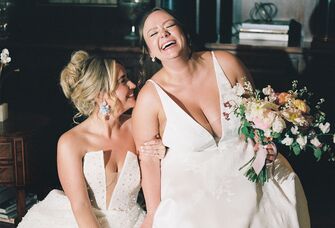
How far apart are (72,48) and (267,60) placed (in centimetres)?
114

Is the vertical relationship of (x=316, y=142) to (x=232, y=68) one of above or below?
below

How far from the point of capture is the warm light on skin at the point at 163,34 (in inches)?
95.3

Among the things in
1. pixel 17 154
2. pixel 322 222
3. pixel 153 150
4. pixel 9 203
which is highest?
pixel 153 150

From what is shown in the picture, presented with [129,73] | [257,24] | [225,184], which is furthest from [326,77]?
[225,184]

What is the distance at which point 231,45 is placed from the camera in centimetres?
352

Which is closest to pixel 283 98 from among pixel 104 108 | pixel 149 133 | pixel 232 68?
pixel 232 68

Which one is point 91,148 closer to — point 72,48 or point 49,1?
point 72,48

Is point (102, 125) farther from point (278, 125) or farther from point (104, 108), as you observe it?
point (278, 125)

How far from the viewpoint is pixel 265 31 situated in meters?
3.63

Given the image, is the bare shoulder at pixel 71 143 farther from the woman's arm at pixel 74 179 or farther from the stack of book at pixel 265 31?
the stack of book at pixel 265 31

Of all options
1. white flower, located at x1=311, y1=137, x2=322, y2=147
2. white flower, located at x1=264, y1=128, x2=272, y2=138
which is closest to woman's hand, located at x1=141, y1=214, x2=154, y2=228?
white flower, located at x1=264, y1=128, x2=272, y2=138

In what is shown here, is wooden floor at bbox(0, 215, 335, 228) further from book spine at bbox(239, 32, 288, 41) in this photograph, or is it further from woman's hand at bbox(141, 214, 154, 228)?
woman's hand at bbox(141, 214, 154, 228)

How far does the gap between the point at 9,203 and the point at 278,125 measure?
5.83 ft

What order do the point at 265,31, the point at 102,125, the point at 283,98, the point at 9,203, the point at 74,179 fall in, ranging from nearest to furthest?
the point at 283,98 → the point at 74,179 → the point at 102,125 → the point at 9,203 → the point at 265,31
